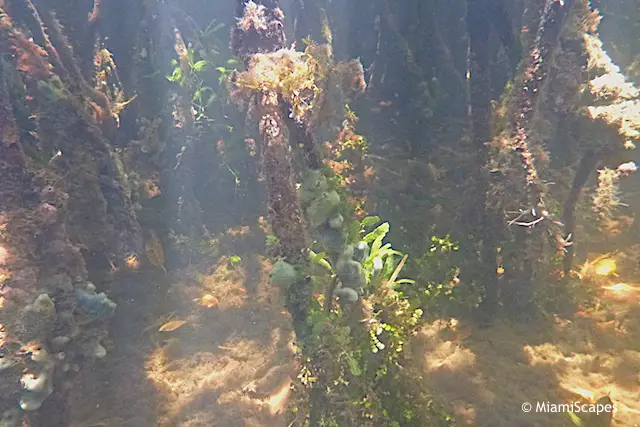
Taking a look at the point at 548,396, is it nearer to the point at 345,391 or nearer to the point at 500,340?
the point at 500,340

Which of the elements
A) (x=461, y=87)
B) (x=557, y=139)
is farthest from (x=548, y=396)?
(x=461, y=87)

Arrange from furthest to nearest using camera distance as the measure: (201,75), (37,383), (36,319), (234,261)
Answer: (201,75)
(234,261)
(36,319)
(37,383)

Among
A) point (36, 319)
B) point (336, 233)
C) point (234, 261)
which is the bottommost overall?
point (36, 319)

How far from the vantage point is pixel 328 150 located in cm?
623

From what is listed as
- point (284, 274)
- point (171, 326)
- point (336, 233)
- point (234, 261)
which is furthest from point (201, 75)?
point (284, 274)

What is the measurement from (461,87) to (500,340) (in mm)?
4247

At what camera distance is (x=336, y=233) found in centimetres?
337

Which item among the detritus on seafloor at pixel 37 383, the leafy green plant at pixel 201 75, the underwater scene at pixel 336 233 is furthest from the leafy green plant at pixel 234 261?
the leafy green plant at pixel 201 75
